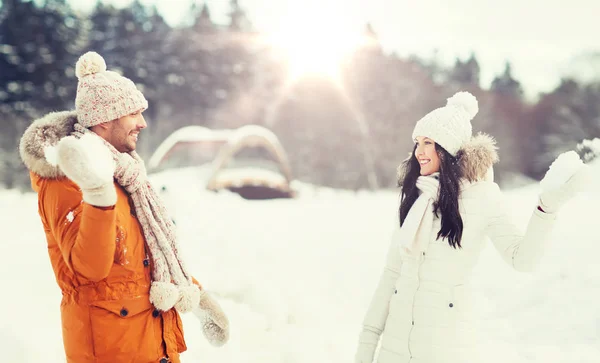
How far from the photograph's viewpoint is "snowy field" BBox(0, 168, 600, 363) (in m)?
3.85

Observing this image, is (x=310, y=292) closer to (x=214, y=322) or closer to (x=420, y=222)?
(x=214, y=322)

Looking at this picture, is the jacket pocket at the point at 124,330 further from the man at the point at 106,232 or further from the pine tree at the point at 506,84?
the pine tree at the point at 506,84

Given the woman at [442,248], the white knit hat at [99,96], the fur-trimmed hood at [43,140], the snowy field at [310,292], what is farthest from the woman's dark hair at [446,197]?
the fur-trimmed hood at [43,140]

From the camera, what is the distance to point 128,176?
7.09 feet

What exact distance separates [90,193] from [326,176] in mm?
29558

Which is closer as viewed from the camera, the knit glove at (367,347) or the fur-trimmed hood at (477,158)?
the fur-trimmed hood at (477,158)

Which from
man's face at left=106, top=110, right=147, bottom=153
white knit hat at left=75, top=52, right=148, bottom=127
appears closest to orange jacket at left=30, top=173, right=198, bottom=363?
man's face at left=106, top=110, right=147, bottom=153

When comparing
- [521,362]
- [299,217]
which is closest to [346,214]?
[299,217]

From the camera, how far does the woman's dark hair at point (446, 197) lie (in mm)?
2350

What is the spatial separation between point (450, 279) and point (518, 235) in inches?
14.2

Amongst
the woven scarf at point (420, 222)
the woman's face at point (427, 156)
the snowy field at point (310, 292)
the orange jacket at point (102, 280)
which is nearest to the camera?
the orange jacket at point (102, 280)

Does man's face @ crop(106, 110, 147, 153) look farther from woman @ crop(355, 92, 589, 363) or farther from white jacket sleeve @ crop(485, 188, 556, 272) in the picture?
white jacket sleeve @ crop(485, 188, 556, 272)

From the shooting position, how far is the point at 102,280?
2055 mm

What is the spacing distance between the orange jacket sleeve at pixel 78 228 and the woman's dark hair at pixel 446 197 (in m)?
1.45
